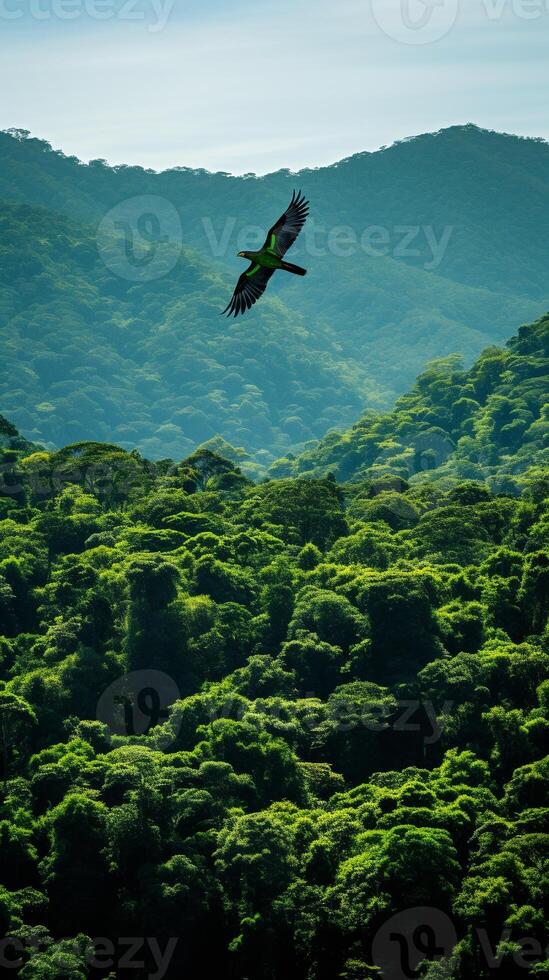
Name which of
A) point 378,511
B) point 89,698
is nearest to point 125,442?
point 378,511

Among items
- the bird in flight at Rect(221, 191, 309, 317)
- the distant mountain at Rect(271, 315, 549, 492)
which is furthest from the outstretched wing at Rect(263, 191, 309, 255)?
the distant mountain at Rect(271, 315, 549, 492)

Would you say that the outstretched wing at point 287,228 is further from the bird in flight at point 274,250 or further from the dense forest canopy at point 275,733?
the dense forest canopy at point 275,733

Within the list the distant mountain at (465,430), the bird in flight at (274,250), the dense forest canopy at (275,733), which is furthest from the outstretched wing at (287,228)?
the distant mountain at (465,430)

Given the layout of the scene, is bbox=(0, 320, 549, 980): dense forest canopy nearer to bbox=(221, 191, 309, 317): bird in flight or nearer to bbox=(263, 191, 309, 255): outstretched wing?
bbox=(221, 191, 309, 317): bird in flight

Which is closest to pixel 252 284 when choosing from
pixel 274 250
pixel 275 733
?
pixel 274 250

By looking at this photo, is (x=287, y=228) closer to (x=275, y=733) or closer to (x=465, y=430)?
(x=275, y=733)

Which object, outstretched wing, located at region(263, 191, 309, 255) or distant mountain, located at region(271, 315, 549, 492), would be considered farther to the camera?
distant mountain, located at region(271, 315, 549, 492)
